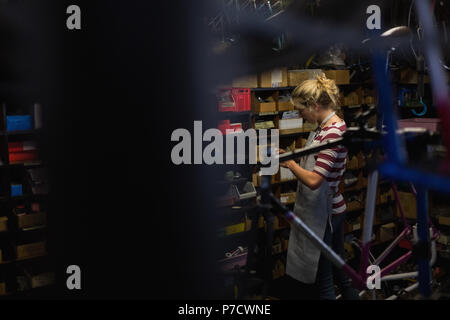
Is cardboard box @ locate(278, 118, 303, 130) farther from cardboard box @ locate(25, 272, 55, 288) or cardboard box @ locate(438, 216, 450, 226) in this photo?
cardboard box @ locate(25, 272, 55, 288)

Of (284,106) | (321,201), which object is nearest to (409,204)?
(284,106)

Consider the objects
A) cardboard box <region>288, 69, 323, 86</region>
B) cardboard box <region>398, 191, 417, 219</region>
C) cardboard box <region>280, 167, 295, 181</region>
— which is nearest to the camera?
cardboard box <region>288, 69, 323, 86</region>

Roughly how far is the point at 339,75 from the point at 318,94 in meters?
2.37

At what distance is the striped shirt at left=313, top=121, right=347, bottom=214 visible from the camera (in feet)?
7.39

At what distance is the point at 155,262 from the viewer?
155 centimetres

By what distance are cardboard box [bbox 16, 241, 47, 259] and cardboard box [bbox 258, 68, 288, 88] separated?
2394mm

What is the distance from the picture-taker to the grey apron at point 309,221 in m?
2.46

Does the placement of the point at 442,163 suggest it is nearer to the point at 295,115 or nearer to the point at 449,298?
the point at 449,298

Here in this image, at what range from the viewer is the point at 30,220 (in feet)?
11.9

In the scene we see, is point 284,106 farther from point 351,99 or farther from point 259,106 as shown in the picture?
point 351,99

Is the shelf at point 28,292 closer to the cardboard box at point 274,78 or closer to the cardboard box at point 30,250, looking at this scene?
the cardboard box at point 30,250

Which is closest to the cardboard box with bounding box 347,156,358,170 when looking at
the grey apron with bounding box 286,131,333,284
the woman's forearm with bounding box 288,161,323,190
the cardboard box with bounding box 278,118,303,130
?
the cardboard box with bounding box 278,118,303,130
